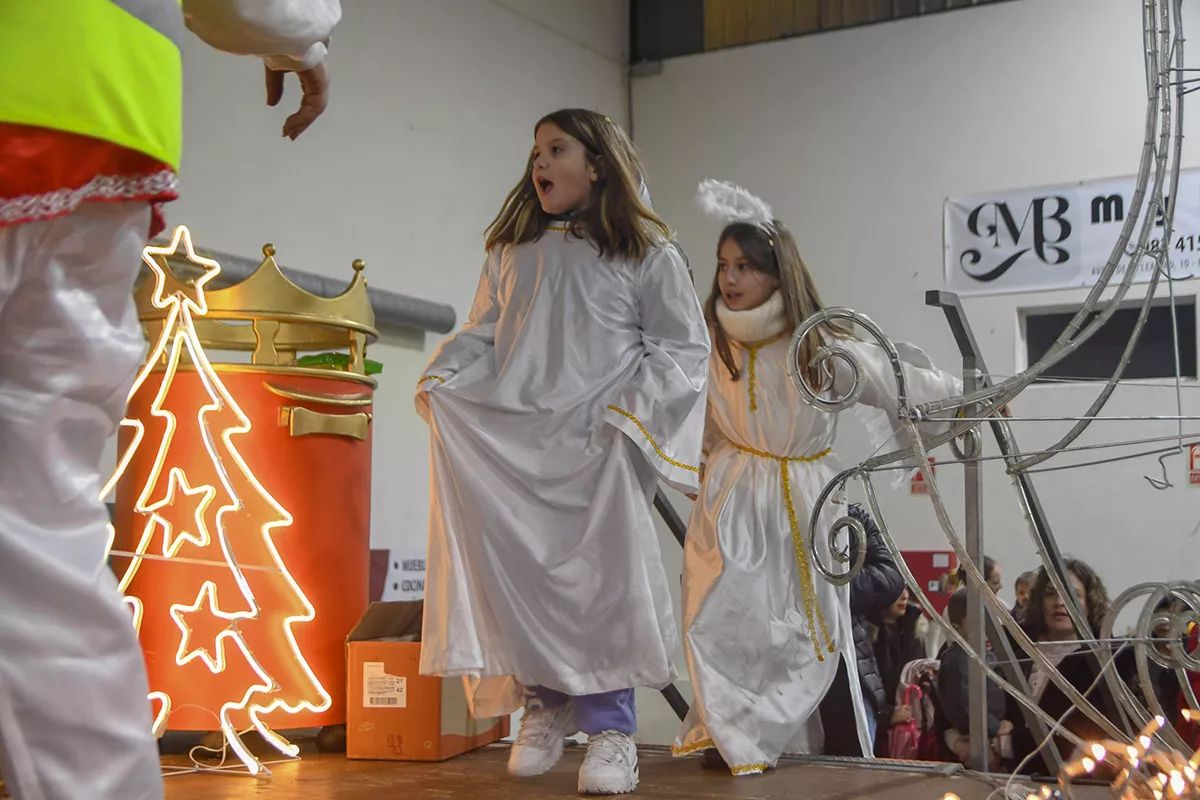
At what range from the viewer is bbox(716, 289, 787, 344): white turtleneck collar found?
3.35 metres

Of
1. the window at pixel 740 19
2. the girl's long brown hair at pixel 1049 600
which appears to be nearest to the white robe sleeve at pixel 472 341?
the girl's long brown hair at pixel 1049 600

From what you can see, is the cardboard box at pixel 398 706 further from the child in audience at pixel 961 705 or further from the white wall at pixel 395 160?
the white wall at pixel 395 160

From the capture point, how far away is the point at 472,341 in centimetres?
311

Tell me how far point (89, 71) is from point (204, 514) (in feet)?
7.29

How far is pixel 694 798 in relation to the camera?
255 cm

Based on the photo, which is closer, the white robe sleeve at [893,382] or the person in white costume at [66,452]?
the person in white costume at [66,452]

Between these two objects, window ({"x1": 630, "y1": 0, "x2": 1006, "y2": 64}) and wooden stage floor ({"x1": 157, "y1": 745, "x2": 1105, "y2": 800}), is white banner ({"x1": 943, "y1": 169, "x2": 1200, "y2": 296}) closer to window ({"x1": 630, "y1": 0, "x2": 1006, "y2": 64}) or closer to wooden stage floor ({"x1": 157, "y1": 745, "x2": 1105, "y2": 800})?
window ({"x1": 630, "y1": 0, "x2": 1006, "y2": 64})

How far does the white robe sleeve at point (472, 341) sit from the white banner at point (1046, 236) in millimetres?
4259

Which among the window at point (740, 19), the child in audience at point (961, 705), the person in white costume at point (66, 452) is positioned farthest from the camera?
the window at point (740, 19)

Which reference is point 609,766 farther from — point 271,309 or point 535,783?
point 271,309

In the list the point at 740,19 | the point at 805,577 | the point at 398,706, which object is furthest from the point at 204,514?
the point at 740,19

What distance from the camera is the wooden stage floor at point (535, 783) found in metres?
2.58

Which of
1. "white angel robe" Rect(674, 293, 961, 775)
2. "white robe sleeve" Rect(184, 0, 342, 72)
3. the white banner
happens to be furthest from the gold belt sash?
the white banner

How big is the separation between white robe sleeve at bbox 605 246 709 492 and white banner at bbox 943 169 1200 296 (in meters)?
4.15
